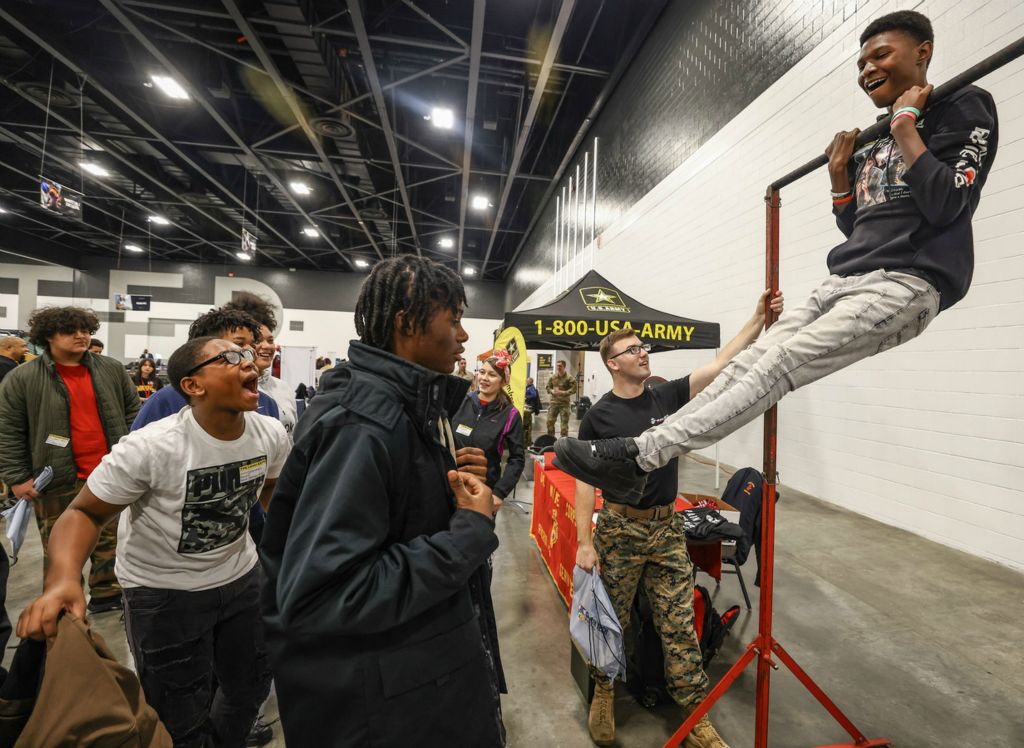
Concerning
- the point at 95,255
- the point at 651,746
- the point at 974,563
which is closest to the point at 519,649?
the point at 651,746

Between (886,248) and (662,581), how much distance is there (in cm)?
154

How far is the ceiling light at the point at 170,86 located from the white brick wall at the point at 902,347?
8599mm

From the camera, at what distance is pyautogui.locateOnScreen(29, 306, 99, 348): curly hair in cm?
256

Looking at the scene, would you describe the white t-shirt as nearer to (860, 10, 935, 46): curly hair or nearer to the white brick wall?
(860, 10, 935, 46): curly hair

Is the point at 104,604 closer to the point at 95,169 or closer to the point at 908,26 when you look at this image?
the point at 908,26

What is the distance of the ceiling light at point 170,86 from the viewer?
741cm

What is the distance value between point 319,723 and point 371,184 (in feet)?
43.1

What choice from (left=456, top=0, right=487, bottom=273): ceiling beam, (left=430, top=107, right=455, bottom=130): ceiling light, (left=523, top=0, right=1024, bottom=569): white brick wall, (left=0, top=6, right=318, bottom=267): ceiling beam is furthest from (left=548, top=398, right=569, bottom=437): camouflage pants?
(left=0, top=6, right=318, bottom=267): ceiling beam

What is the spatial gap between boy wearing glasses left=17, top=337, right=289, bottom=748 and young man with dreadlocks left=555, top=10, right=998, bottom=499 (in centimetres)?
113

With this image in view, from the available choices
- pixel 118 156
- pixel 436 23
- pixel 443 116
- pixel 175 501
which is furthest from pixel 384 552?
pixel 118 156

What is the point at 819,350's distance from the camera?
127cm

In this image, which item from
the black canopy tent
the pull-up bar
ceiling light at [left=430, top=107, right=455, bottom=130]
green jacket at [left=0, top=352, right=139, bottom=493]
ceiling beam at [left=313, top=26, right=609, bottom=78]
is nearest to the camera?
the pull-up bar

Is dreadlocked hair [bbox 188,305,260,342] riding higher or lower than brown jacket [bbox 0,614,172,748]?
higher

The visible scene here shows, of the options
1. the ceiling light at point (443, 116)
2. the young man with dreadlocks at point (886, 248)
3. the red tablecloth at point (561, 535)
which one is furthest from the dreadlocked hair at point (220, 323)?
the ceiling light at point (443, 116)
